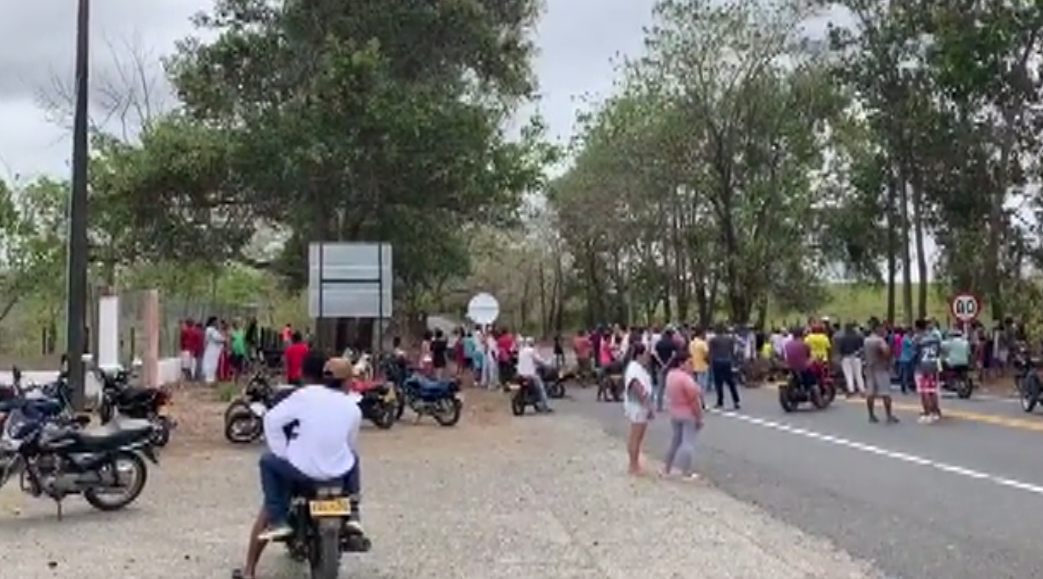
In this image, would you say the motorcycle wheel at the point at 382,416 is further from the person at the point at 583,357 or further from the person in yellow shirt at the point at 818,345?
the person at the point at 583,357

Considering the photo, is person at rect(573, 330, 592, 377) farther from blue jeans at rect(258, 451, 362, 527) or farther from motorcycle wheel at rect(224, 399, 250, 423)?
blue jeans at rect(258, 451, 362, 527)

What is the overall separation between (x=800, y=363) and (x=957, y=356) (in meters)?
6.83

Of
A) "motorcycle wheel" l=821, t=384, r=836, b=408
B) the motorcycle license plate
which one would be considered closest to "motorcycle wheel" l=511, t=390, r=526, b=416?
"motorcycle wheel" l=821, t=384, r=836, b=408

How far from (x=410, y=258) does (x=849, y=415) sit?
48.8 ft

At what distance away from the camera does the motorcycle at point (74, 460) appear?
45.8 ft

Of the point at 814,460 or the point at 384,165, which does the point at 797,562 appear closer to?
the point at 814,460

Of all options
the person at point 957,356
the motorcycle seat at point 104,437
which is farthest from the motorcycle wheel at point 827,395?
the motorcycle seat at point 104,437

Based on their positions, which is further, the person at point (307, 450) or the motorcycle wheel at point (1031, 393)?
the motorcycle wheel at point (1031, 393)

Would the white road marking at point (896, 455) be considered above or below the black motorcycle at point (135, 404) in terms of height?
below

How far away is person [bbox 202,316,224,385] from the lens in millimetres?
37656

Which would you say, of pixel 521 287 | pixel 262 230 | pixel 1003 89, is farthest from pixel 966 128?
pixel 521 287

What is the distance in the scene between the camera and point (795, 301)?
67500 millimetres

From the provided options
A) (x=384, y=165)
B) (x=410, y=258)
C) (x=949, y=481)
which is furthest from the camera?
(x=410, y=258)

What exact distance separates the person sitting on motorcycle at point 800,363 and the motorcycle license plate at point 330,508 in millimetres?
20998
